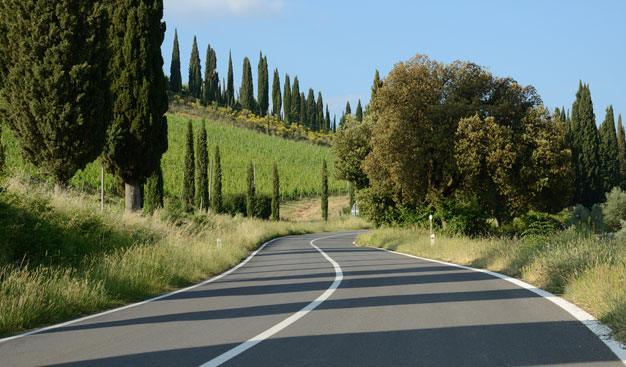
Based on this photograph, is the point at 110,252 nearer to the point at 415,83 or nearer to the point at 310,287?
the point at 310,287

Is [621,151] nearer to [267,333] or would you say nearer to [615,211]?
[615,211]

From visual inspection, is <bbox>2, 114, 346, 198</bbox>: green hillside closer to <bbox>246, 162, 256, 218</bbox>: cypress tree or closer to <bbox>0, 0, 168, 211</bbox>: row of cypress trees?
<bbox>246, 162, 256, 218</bbox>: cypress tree

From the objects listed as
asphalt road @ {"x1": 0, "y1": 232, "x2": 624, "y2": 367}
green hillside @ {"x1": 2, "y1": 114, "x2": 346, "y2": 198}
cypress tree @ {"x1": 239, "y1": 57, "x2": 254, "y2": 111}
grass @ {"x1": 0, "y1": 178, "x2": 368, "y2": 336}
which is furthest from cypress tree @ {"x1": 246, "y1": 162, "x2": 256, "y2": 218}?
cypress tree @ {"x1": 239, "y1": 57, "x2": 254, "y2": 111}

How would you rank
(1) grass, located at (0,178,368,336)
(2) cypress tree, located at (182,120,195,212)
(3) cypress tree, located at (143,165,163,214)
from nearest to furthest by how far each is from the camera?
(1) grass, located at (0,178,368,336), (3) cypress tree, located at (143,165,163,214), (2) cypress tree, located at (182,120,195,212)

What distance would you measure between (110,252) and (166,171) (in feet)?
208

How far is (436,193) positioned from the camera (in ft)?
93.0

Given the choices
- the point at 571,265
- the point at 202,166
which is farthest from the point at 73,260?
the point at 202,166

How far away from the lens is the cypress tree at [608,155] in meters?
61.0

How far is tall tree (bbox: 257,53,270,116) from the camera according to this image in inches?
4678

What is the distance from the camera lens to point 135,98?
23.6 m

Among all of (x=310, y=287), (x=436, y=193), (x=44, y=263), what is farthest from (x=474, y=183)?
(x=44, y=263)

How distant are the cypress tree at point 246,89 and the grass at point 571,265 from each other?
103 meters

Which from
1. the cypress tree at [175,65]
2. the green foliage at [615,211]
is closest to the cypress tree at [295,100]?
the cypress tree at [175,65]

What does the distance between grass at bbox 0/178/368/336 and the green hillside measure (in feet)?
180
